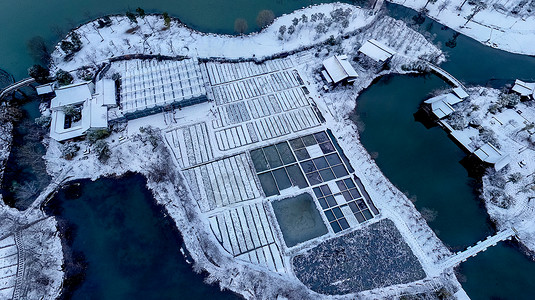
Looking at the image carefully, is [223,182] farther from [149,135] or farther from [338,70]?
[338,70]

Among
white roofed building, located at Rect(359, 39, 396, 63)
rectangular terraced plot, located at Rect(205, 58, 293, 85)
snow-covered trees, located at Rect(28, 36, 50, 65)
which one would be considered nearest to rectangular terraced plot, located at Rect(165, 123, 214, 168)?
rectangular terraced plot, located at Rect(205, 58, 293, 85)

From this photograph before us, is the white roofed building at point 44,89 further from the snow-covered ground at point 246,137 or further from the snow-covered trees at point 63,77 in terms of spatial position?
the snow-covered ground at point 246,137

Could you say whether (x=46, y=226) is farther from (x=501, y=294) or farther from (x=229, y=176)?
(x=501, y=294)

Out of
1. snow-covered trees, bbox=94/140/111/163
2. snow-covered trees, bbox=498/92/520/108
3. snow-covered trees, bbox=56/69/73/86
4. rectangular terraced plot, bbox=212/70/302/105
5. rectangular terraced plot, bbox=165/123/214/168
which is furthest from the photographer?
rectangular terraced plot, bbox=212/70/302/105

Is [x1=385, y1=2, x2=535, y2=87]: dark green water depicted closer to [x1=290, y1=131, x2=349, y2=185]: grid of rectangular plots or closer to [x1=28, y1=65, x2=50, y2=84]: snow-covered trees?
[x1=290, y1=131, x2=349, y2=185]: grid of rectangular plots

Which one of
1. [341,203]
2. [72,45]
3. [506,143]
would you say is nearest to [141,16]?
[72,45]

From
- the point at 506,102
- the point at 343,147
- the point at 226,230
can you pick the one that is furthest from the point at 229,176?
the point at 506,102
